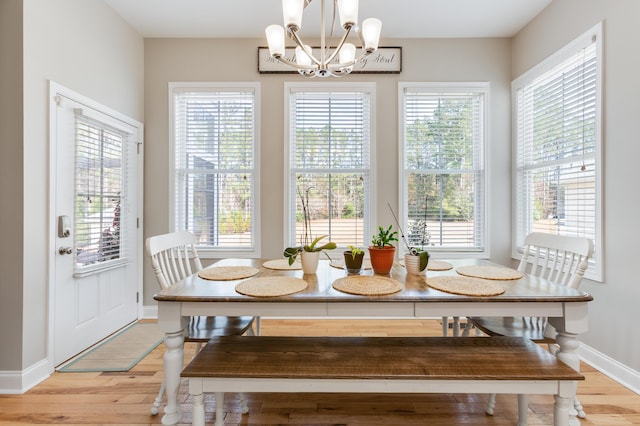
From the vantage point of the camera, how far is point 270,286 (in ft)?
5.15

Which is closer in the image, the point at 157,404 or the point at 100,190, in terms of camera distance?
the point at 157,404

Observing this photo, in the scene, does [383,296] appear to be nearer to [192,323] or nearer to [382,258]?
[382,258]

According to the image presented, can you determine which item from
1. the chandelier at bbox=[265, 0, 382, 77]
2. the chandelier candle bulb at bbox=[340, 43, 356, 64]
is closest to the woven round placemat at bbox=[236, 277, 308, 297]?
the chandelier at bbox=[265, 0, 382, 77]

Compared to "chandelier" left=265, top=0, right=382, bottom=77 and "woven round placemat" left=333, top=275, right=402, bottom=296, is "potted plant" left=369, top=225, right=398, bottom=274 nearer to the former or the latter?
"woven round placemat" left=333, top=275, right=402, bottom=296

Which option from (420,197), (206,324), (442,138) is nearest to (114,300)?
(206,324)

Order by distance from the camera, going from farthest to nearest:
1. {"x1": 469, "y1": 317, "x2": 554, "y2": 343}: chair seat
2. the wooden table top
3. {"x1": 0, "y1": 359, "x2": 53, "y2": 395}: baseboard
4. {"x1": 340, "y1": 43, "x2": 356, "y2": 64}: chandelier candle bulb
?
{"x1": 340, "y1": 43, "x2": 356, "y2": 64}: chandelier candle bulb → {"x1": 0, "y1": 359, "x2": 53, "y2": 395}: baseboard → {"x1": 469, "y1": 317, "x2": 554, "y2": 343}: chair seat → the wooden table top

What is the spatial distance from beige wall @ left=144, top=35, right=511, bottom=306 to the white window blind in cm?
33

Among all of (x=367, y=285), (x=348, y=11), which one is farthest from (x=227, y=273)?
(x=348, y=11)

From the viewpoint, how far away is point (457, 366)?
52.6 inches

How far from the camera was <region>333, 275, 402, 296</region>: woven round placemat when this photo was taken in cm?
146

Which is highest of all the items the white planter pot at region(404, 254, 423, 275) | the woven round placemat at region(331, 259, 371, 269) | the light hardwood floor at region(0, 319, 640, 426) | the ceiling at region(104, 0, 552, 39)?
the ceiling at region(104, 0, 552, 39)

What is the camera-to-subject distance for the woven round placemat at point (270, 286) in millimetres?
1456

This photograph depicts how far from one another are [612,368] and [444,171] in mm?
1967

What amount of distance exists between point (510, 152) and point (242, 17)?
289 centimetres
